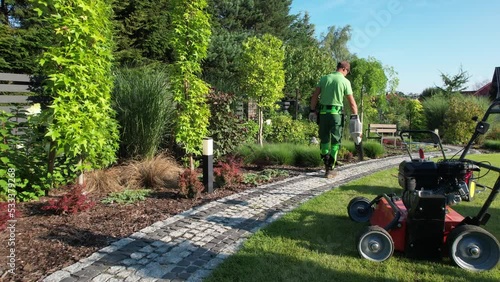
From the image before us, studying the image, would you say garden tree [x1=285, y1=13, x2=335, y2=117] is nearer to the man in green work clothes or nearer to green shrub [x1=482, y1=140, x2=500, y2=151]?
green shrub [x1=482, y1=140, x2=500, y2=151]

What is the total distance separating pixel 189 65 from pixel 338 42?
1183 inches

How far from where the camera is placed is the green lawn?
238cm

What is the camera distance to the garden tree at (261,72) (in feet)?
32.4

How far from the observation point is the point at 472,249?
2.48m

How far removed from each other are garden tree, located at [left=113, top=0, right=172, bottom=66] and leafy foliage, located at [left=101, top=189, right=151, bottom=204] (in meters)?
Result: 7.66

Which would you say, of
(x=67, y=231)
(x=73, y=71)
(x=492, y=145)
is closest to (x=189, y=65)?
(x=73, y=71)

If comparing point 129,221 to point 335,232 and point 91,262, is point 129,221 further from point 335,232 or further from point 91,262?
point 335,232

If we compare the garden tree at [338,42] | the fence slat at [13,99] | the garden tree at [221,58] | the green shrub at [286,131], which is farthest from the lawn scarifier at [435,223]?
the garden tree at [338,42]

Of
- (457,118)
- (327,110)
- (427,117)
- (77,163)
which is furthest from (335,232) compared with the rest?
(427,117)

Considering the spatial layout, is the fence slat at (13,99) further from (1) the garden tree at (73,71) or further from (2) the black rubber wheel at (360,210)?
(2) the black rubber wheel at (360,210)

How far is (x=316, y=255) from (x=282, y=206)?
5.10 ft

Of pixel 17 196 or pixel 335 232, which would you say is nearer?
pixel 335 232

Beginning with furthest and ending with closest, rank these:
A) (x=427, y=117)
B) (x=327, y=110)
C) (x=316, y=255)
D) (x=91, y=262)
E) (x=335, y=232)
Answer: (x=427, y=117)
(x=327, y=110)
(x=335, y=232)
(x=316, y=255)
(x=91, y=262)

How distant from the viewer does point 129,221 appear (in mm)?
3533
